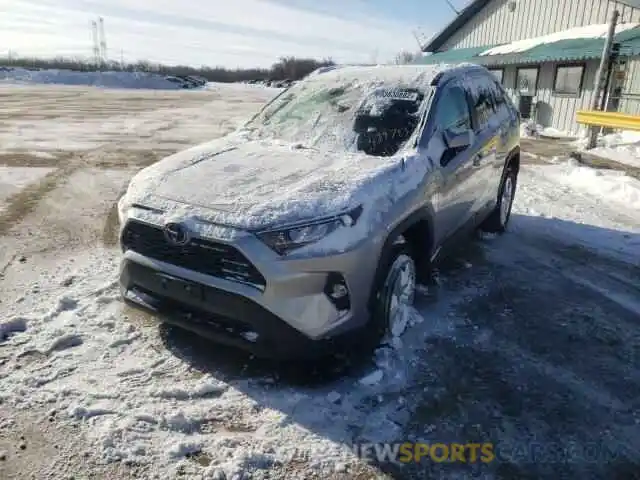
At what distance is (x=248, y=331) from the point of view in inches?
111

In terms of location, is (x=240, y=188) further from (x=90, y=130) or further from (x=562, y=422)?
(x=90, y=130)

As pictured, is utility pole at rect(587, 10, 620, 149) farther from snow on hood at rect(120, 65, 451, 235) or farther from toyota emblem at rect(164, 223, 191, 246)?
toyota emblem at rect(164, 223, 191, 246)

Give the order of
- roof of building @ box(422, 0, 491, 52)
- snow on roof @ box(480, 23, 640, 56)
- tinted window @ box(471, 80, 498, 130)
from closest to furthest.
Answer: tinted window @ box(471, 80, 498, 130)
snow on roof @ box(480, 23, 640, 56)
roof of building @ box(422, 0, 491, 52)

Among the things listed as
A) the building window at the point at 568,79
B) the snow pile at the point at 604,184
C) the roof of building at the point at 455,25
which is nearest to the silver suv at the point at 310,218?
the snow pile at the point at 604,184

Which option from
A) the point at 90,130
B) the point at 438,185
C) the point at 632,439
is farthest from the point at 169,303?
the point at 90,130

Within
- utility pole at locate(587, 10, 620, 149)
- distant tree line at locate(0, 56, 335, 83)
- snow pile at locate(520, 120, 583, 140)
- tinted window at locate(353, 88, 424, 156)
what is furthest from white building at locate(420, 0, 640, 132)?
distant tree line at locate(0, 56, 335, 83)

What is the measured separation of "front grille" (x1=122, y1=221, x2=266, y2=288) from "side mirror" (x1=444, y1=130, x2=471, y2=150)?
78.1 inches

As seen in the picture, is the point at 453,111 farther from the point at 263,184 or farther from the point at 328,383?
the point at 328,383

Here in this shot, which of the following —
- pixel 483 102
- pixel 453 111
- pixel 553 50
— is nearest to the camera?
pixel 453 111

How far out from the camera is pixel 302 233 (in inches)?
109

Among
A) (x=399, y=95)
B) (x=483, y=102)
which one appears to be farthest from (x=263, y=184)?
(x=483, y=102)

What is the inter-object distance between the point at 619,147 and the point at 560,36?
18.5 feet

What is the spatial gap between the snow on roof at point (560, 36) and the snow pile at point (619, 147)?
9.69 ft

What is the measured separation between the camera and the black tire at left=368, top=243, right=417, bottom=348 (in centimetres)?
312
